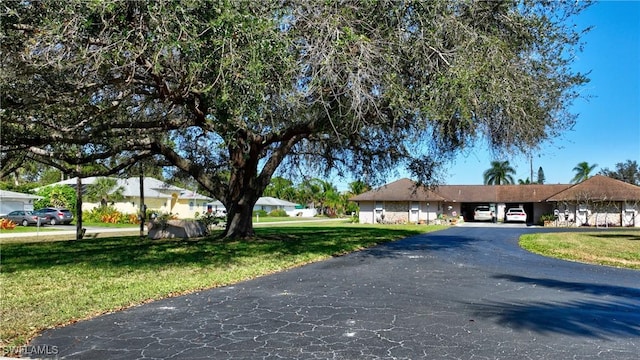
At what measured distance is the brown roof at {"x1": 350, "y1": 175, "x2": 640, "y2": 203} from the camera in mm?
41781

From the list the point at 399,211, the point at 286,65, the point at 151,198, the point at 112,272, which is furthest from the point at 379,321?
the point at 151,198

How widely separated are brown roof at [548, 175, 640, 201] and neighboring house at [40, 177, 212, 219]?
31.8m

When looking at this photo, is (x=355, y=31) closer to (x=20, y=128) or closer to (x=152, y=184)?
(x=20, y=128)

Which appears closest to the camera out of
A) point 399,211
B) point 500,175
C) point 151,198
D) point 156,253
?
point 156,253

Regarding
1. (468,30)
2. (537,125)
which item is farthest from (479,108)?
(537,125)

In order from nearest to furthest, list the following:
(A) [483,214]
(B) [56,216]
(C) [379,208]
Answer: (B) [56,216], (C) [379,208], (A) [483,214]

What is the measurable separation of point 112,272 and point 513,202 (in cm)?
4619

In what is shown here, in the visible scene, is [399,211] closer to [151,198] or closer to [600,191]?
[600,191]

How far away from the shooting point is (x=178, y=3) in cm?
880

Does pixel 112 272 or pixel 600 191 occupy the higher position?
pixel 600 191

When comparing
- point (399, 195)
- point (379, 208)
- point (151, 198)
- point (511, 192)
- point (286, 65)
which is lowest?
point (379, 208)

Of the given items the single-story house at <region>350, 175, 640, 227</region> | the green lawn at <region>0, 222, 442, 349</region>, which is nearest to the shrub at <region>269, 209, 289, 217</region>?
the single-story house at <region>350, 175, 640, 227</region>

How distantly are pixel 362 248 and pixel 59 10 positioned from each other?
12.7m

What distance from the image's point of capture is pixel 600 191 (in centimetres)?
4184
